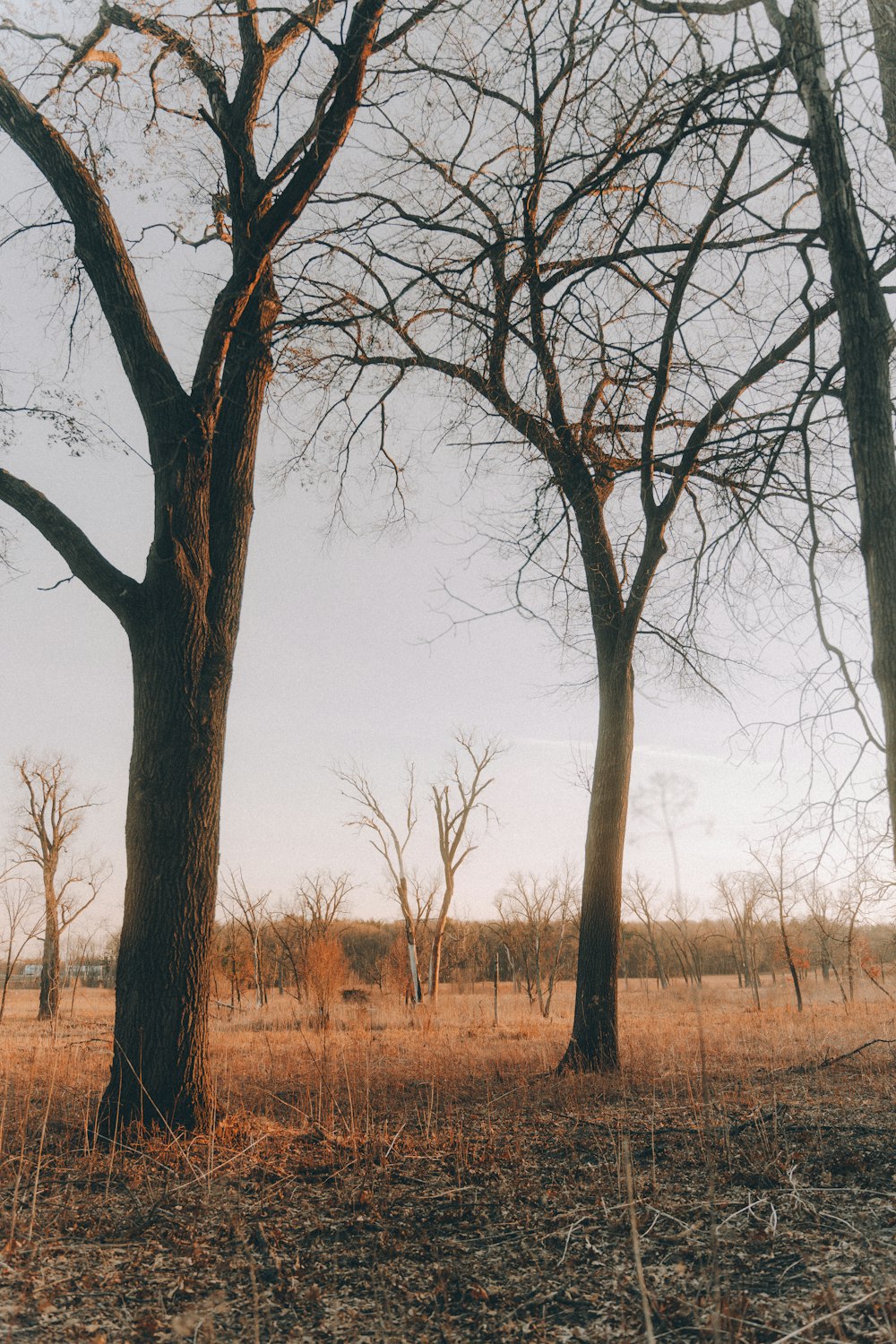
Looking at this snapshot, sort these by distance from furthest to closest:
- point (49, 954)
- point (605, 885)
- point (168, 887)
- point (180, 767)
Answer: point (49, 954), point (605, 885), point (180, 767), point (168, 887)

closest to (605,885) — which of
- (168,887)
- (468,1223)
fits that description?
(168,887)


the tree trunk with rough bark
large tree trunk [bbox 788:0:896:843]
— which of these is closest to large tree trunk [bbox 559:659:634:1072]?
large tree trunk [bbox 788:0:896:843]

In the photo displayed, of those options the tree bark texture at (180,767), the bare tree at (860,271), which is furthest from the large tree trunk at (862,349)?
the tree bark texture at (180,767)

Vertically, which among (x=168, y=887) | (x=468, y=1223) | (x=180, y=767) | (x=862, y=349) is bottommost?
(x=468, y=1223)

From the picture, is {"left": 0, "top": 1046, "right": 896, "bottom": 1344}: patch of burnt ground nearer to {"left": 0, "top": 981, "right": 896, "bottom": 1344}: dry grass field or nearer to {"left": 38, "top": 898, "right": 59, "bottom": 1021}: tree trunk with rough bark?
{"left": 0, "top": 981, "right": 896, "bottom": 1344}: dry grass field

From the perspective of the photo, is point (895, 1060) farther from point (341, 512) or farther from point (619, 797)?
point (341, 512)

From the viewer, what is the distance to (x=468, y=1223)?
122 inches

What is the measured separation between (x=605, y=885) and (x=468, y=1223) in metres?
4.83

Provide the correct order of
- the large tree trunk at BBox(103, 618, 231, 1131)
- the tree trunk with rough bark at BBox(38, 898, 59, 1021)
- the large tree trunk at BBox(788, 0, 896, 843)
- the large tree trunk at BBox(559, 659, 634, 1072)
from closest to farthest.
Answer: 1. the large tree trunk at BBox(788, 0, 896, 843)
2. the large tree trunk at BBox(103, 618, 231, 1131)
3. the large tree trunk at BBox(559, 659, 634, 1072)
4. the tree trunk with rough bark at BBox(38, 898, 59, 1021)

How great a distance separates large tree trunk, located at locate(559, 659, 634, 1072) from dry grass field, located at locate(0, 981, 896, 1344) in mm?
1453

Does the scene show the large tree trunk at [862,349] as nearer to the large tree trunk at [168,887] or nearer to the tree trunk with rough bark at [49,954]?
the large tree trunk at [168,887]

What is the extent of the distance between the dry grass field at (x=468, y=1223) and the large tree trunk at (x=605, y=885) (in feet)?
4.77

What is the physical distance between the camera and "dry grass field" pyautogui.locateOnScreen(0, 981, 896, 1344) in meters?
2.33

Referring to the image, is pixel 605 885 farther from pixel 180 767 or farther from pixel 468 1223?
pixel 468 1223
